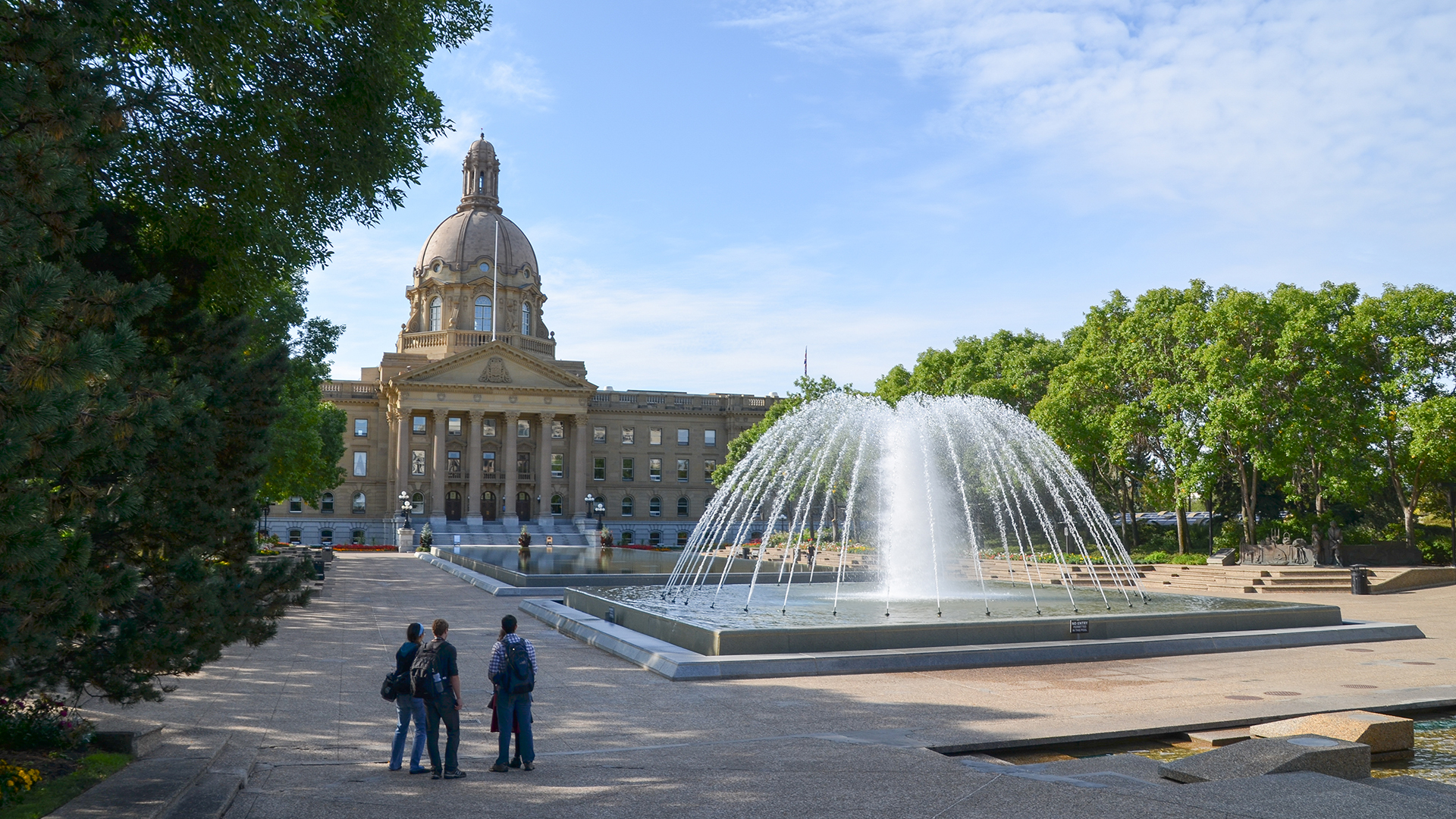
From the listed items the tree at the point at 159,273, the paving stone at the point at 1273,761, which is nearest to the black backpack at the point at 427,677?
the tree at the point at 159,273

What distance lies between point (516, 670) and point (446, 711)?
699 mm

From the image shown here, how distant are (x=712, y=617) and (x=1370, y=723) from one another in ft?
36.6

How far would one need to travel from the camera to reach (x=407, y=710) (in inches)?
374

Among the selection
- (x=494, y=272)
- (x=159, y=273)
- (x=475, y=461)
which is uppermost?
(x=494, y=272)

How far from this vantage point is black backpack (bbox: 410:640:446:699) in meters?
9.22

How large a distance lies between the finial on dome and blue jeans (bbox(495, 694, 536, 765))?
94.7 meters

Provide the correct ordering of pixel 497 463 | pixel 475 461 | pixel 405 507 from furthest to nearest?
pixel 497 463 → pixel 475 461 → pixel 405 507

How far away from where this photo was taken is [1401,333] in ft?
124

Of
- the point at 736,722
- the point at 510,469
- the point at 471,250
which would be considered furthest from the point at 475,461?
the point at 736,722

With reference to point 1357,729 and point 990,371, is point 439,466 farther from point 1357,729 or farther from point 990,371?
point 1357,729

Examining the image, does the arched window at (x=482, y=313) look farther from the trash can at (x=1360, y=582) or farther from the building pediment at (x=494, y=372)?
the trash can at (x=1360, y=582)

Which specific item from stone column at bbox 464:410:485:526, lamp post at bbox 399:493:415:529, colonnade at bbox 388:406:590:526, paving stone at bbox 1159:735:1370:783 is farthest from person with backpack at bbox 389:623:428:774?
stone column at bbox 464:410:485:526

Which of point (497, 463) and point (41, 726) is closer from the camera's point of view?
point (41, 726)

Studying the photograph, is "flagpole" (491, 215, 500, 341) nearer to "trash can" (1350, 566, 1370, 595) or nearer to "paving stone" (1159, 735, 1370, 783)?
"trash can" (1350, 566, 1370, 595)
